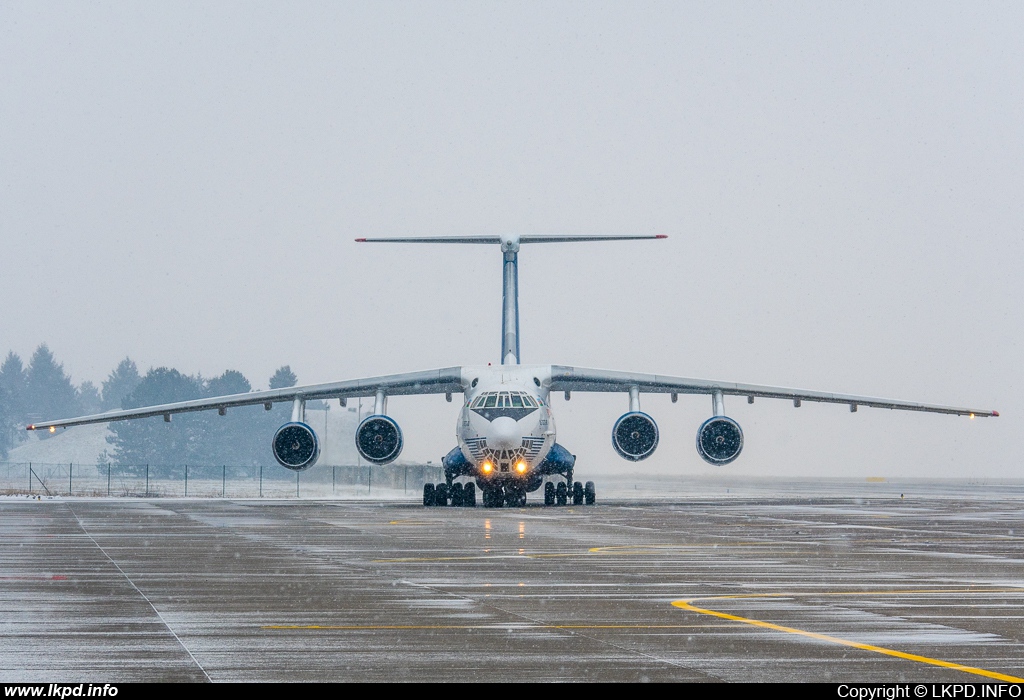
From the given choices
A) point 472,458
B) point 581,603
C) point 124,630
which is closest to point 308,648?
point 124,630

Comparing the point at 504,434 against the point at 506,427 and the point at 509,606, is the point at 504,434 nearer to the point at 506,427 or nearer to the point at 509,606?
the point at 506,427

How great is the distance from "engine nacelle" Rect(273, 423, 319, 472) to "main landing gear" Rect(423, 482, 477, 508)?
376cm

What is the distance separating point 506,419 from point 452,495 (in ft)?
17.7

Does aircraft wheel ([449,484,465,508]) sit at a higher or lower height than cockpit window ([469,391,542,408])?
→ lower

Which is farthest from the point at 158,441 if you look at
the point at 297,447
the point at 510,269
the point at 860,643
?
the point at 860,643

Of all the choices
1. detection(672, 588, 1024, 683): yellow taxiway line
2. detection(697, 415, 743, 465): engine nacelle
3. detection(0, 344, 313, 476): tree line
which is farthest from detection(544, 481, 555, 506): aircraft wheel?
detection(0, 344, 313, 476): tree line

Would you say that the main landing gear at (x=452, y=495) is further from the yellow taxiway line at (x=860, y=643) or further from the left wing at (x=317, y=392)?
the yellow taxiway line at (x=860, y=643)

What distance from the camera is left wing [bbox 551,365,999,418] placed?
3725 centimetres

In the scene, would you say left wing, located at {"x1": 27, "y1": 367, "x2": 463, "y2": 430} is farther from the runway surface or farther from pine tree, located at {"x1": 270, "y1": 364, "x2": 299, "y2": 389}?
pine tree, located at {"x1": 270, "y1": 364, "x2": 299, "y2": 389}

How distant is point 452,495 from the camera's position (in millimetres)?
38156

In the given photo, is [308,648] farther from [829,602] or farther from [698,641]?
[829,602]

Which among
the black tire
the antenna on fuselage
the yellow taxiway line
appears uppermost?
the antenna on fuselage

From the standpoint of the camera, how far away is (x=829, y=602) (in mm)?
11586
